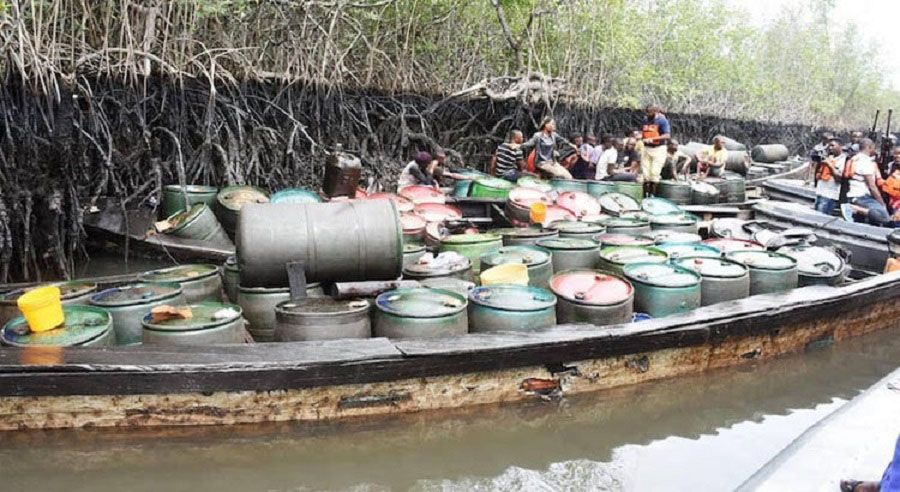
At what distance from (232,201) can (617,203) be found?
5.29m

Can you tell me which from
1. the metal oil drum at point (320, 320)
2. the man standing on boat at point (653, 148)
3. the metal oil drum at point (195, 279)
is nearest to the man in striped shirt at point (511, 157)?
the man standing on boat at point (653, 148)

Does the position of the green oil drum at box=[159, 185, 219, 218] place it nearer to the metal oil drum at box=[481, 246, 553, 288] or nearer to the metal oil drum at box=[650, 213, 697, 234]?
the metal oil drum at box=[481, 246, 553, 288]

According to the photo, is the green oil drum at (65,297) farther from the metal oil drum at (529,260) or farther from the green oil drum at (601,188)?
the green oil drum at (601,188)

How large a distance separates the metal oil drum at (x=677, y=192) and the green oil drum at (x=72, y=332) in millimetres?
9230

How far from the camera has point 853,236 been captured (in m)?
8.96

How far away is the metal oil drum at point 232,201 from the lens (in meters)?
7.64

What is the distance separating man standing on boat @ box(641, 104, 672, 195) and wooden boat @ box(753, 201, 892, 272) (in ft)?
8.78

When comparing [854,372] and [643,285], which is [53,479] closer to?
[643,285]

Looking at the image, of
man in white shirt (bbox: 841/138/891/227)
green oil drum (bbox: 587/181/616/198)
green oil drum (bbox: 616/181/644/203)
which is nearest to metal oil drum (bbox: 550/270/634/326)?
green oil drum (bbox: 587/181/616/198)

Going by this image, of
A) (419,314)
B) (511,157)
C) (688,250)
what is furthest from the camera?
(511,157)

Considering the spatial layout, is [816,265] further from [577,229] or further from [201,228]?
[201,228]

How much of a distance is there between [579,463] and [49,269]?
6.25 metres

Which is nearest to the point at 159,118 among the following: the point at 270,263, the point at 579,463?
the point at 270,263

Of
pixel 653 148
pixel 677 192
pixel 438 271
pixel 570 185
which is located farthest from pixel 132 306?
pixel 653 148
